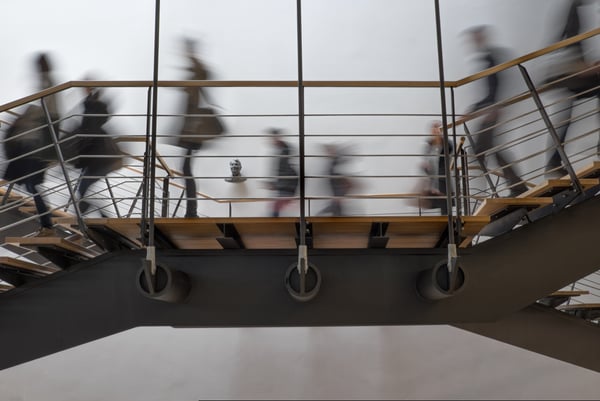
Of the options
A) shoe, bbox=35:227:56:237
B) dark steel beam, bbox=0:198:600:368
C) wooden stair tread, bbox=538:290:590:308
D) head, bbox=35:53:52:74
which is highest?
head, bbox=35:53:52:74

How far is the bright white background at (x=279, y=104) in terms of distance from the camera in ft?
15.1

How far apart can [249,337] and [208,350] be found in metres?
0.38

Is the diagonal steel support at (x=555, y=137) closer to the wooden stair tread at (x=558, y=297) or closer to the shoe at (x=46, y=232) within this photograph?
the wooden stair tread at (x=558, y=297)

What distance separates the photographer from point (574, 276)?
2.09 m

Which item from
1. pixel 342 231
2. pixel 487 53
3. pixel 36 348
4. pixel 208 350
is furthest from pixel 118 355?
pixel 487 53

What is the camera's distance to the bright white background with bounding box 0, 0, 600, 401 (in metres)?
4.59

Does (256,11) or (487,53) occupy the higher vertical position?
(256,11)

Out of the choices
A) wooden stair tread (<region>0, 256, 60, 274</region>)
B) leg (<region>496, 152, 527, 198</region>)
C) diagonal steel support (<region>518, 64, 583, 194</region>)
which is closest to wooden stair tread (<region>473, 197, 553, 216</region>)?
diagonal steel support (<region>518, 64, 583, 194</region>)

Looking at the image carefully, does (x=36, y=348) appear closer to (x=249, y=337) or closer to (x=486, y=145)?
(x=486, y=145)

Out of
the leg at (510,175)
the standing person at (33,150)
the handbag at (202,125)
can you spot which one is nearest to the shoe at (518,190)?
the leg at (510,175)

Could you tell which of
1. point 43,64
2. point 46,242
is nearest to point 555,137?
point 46,242

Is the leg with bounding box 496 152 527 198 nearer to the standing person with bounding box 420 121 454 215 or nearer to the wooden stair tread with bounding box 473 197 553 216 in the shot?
the standing person with bounding box 420 121 454 215

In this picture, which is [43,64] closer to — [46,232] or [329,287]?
[46,232]

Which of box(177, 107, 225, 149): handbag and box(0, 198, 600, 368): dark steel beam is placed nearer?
box(0, 198, 600, 368): dark steel beam
